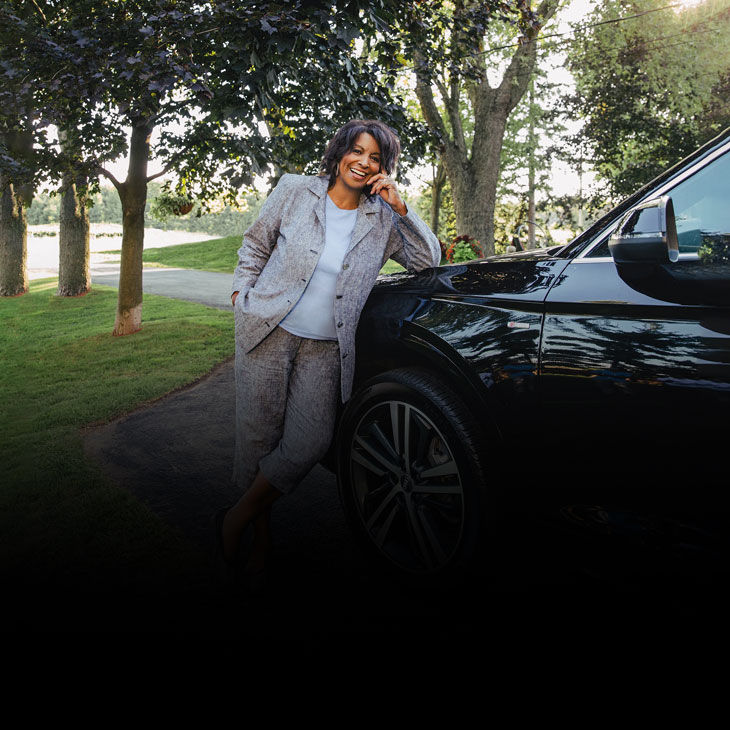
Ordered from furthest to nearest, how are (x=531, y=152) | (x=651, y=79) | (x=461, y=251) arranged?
(x=531, y=152) → (x=651, y=79) → (x=461, y=251)

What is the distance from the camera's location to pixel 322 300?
2.56 meters

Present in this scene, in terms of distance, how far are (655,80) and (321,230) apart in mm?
16726

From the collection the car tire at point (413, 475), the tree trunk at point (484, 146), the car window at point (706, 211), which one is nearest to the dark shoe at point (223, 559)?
the car tire at point (413, 475)

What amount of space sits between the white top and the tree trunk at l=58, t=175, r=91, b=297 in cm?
1152

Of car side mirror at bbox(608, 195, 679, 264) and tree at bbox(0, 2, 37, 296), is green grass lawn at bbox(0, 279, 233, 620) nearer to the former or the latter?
car side mirror at bbox(608, 195, 679, 264)

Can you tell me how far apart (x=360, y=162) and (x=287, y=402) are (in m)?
1.00

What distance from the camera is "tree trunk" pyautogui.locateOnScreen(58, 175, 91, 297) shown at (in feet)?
42.2

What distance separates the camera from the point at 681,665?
2072 mm

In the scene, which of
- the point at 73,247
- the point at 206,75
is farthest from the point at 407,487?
the point at 73,247

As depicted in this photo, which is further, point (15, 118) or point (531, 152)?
point (531, 152)

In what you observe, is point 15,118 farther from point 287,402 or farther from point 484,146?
point 484,146

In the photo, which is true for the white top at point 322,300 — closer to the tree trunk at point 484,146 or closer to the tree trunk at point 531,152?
the tree trunk at point 484,146

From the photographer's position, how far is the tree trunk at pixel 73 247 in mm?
12859

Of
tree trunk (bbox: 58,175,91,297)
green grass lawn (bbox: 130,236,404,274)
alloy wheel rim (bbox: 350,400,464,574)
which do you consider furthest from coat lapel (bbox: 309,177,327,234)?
green grass lawn (bbox: 130,236,404,274)
